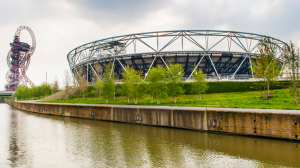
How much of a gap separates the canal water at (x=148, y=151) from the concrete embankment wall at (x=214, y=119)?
480 mm

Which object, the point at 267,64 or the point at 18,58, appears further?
the point at 18,58

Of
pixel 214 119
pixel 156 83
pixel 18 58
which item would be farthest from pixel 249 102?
pixel 18 58

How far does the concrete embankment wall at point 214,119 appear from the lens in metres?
9.22

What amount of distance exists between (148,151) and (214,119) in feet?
16.8

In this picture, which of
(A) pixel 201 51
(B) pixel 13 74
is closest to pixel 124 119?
(A) pixel 201 51

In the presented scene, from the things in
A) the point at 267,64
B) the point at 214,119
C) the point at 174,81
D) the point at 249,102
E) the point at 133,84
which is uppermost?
the point at 267,64

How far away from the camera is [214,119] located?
11.4 metres

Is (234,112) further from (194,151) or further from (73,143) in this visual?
(73,143)

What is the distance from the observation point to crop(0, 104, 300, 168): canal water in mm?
7133

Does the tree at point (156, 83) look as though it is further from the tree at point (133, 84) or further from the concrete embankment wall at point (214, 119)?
the concrete embankment wall at point (214, 119)

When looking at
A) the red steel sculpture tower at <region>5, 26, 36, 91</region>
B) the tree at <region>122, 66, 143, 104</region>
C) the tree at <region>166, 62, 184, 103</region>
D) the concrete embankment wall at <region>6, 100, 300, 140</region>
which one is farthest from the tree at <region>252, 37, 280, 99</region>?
the red steel sculpture tower at <region>5, 26, 36, 91</region>

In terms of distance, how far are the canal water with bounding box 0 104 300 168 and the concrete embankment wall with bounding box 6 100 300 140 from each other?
48 centimetres

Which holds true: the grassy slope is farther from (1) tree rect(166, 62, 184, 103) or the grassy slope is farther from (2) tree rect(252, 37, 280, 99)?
(2) tree rect(252, 37, 280, 99)

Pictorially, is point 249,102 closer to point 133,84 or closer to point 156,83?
point 156,83
